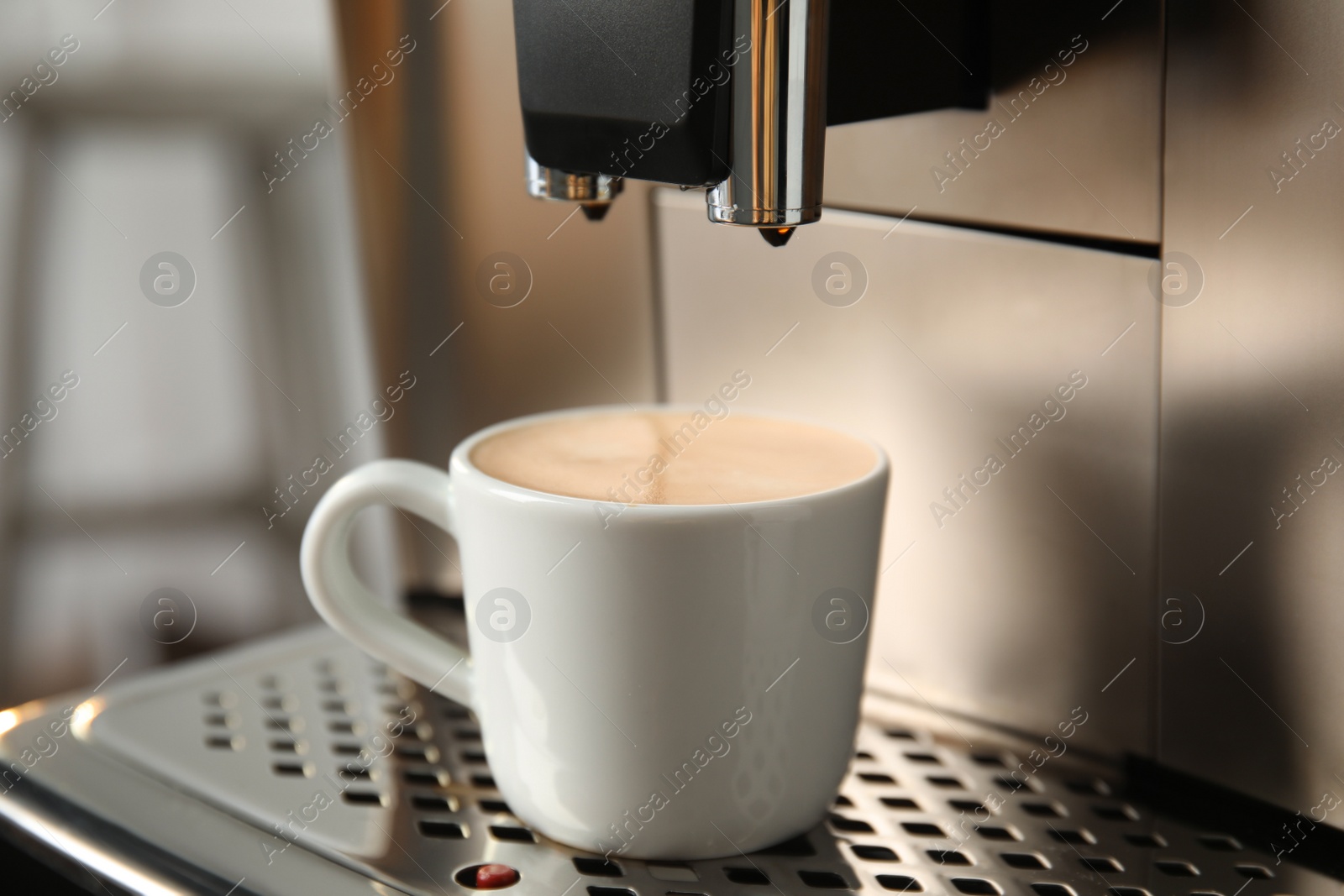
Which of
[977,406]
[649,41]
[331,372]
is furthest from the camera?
[331,372]

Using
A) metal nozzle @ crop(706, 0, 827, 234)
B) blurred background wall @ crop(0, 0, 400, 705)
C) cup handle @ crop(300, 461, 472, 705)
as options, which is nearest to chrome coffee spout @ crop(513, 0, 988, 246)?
metal nozzle @ crop(706, 0, 827, 234)

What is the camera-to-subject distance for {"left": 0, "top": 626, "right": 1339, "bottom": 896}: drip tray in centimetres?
33

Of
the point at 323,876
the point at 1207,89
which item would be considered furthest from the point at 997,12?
the point at 323,876

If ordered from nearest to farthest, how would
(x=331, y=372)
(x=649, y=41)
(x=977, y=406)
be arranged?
(x=649, y=41), (x=977, y=406), (x=331, y=372)

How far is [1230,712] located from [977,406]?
114 mm

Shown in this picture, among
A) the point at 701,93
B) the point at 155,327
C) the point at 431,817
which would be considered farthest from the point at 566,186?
the point at 155,327

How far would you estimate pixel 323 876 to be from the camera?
0.33 metres

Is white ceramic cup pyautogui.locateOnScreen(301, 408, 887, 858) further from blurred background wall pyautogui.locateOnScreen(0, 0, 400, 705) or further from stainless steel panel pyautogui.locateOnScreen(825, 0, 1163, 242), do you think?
blurred background wall pyautogui.locateOnScreen(0, 0, 400, 705)

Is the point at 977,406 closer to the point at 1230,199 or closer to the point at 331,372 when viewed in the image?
the point at 1230,199

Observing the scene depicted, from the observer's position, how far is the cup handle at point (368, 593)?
370mm

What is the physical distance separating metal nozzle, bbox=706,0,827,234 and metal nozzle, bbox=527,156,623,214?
0.07 m

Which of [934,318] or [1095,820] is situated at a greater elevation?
[934,318]

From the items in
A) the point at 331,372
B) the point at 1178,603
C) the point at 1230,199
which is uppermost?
the point at 1230,199

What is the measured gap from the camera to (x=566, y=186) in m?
0.35
